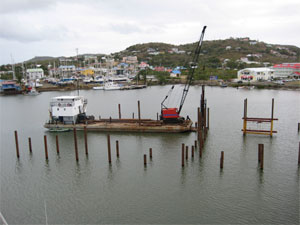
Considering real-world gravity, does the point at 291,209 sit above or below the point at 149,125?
below

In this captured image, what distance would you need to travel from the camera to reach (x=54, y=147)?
25359 mm

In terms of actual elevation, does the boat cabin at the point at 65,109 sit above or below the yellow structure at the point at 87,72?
below

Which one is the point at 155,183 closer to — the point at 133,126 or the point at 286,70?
the point at 133,126

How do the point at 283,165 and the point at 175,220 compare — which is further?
the point at 283,165

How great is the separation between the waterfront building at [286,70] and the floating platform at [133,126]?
69.0 metres

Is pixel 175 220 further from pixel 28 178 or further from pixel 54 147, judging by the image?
pixel 54 147

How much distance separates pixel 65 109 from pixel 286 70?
77552 mm

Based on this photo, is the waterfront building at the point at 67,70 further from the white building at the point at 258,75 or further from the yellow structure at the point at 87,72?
the white building at the point at 258,75

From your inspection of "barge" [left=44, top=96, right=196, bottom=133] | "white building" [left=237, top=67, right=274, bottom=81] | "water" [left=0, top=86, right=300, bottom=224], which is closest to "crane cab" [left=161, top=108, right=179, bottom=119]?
"barge" [left=44, top=96, right=196, bottom=133]

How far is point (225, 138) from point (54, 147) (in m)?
16.8

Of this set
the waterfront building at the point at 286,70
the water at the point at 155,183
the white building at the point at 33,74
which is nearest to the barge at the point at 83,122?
the water at the point at 155,183

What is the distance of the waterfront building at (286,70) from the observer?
8262cm

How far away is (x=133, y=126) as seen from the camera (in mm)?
28047

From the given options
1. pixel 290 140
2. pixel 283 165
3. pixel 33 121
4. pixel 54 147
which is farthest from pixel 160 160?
pixel 33 121
